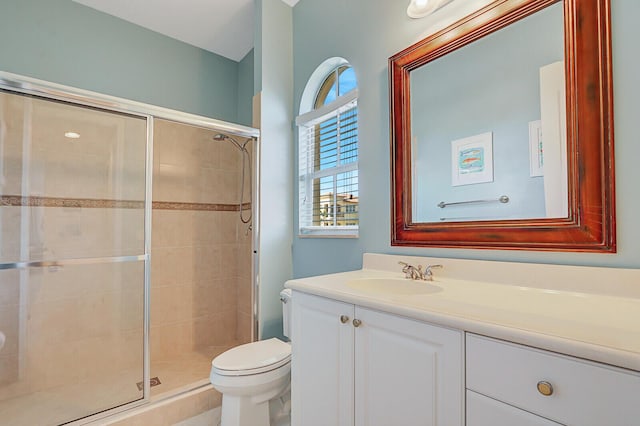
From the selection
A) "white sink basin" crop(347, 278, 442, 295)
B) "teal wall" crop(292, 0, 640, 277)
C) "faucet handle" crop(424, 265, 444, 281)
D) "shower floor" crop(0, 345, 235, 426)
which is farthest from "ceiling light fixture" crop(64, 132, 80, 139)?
"faucet handle" crop(424, 265, 444, 281)

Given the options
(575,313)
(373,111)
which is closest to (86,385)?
(373,111)

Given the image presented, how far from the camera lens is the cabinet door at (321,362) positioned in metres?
1.02

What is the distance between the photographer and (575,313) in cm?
76

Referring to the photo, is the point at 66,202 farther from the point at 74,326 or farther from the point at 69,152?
the point at 74,326

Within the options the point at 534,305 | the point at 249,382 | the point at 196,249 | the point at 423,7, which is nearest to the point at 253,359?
the point at 249,382

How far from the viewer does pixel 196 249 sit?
2.62 meters

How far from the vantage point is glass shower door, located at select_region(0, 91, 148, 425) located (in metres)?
1.68

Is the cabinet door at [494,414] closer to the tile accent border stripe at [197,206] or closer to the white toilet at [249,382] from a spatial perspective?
the white toilet at [249,382]

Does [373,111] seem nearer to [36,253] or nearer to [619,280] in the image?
[619,280]

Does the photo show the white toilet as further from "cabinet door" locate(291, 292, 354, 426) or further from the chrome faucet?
the chrome faucet

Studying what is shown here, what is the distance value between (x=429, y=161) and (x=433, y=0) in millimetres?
715

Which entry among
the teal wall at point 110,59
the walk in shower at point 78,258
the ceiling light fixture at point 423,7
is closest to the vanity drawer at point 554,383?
the ceiling light fixture at point 423,7

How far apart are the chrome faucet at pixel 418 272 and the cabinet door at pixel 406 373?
42 centimetres

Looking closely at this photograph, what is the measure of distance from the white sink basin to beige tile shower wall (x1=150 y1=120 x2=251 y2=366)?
130 cm
